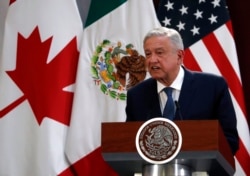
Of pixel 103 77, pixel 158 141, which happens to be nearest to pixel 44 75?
pixel 103 77

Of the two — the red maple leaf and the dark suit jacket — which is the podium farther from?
the red maple leaf

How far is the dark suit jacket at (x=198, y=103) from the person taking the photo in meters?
2.52

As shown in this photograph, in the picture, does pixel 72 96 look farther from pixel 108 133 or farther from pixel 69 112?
pixel 108 133

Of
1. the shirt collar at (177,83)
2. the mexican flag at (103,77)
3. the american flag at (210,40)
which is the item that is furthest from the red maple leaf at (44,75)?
the shirt collar at (177,83)

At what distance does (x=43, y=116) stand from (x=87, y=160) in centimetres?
41

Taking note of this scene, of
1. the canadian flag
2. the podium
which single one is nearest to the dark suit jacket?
the podium

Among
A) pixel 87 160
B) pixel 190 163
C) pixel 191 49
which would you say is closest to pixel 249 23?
pixel 191 49

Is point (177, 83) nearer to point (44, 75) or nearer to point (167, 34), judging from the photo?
point (167, 34)

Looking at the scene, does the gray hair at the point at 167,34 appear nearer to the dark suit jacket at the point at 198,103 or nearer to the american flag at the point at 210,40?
the dark suit jacket at the point at 198,103

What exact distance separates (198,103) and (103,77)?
1.39m

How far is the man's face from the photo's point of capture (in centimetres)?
255

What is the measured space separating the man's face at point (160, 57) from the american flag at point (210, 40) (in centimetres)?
109

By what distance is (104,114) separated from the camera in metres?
3.79

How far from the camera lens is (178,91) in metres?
2.59
